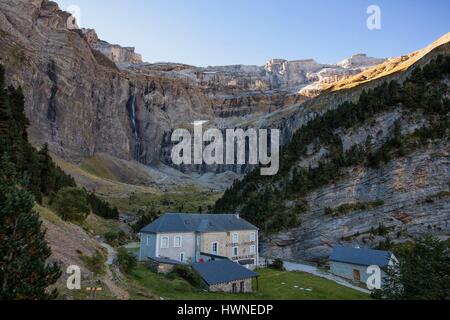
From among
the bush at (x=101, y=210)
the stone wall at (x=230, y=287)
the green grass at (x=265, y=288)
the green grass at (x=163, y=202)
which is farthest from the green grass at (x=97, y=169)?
the stone wall at (x=230, y=287)

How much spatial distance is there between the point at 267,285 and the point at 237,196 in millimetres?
42829

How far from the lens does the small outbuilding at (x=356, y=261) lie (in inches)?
1784

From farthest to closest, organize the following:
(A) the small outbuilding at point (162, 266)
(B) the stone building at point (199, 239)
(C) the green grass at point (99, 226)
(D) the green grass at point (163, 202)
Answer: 1. (D) the green grass at point (163, 202)
2. (C) the green grass at point (99, 226)
3. (B) the stone building at point (199, 239)
4. (A) the small outbuilding at point (162, 266)

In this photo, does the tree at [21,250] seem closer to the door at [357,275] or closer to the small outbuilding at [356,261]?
the small outbuilding at [356,261]

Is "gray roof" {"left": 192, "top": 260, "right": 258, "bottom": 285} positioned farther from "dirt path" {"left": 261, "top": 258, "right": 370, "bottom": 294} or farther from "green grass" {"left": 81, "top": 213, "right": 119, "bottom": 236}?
"green grass" {"left": 81, "top": 213, "right": 119, "bottom": 236}

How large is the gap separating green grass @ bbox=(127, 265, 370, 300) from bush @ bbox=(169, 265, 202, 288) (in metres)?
1.16

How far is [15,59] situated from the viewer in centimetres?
16225

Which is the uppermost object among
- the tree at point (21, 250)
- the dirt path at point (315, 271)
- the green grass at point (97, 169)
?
the green grass at point (97, 169)

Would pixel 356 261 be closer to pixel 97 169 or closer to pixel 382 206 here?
pixel 382 206

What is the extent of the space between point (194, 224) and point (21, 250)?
37.9m

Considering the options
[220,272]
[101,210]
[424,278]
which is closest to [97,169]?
[101,210]

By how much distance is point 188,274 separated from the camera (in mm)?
35250

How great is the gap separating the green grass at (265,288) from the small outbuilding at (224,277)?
1139 millimetres

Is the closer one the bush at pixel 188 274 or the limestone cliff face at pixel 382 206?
the bush at pixel 188 274
